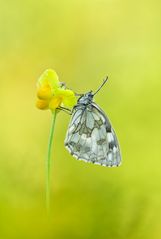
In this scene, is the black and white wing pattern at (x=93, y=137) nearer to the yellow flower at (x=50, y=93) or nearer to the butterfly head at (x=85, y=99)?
the butterfly head at (x=85, y=99)

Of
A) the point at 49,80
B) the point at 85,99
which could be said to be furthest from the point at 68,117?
the point at 49,80

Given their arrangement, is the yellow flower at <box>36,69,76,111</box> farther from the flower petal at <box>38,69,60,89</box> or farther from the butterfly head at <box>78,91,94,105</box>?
the butterfly head at <box>78,91,94,105</box>

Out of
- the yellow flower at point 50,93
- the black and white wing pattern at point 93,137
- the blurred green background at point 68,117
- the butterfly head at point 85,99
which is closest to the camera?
the blurred green background at point 68,117

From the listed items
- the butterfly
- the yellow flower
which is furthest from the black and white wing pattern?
the yellow flower

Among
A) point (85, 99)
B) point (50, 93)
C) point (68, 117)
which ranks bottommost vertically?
point (50, 93)

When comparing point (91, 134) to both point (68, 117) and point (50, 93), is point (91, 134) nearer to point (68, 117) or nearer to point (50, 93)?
point (50, 93)

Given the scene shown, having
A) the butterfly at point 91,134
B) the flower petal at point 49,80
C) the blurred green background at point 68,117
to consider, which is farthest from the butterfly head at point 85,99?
the flower petal at point 49,80
